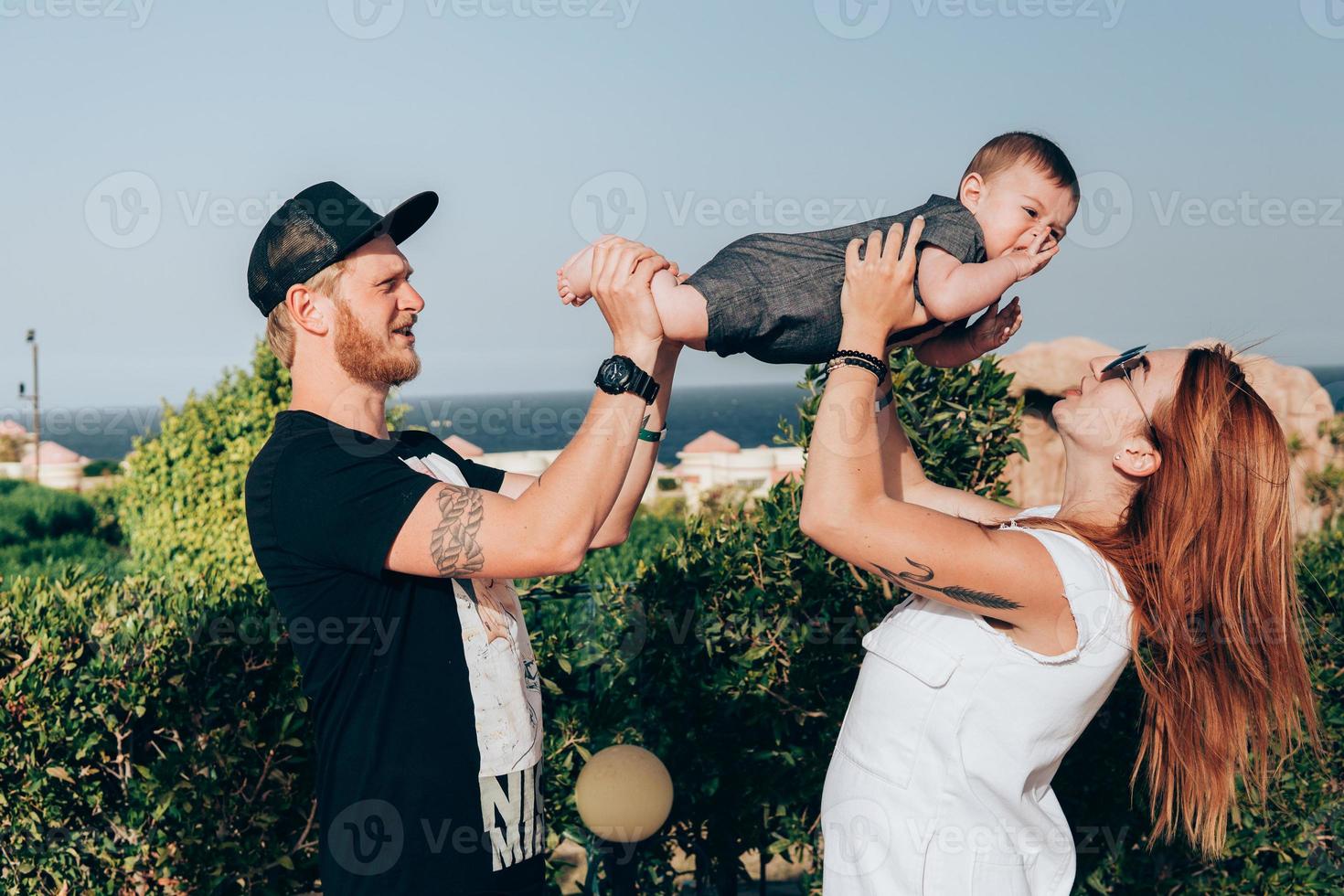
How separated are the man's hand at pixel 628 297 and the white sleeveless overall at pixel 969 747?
973 mm

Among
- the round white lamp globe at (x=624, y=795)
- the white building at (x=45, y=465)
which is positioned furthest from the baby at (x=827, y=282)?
the white building at (x=45, y=465)

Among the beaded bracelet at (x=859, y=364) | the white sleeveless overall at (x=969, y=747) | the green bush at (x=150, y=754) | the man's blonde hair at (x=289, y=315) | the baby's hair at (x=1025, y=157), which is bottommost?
the green bush at (x=150, y=754)

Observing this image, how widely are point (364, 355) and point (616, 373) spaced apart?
686 mm

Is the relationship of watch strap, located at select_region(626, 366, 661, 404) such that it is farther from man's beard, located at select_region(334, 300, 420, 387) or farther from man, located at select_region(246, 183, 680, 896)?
man's beard, located at select_region(334, 300, 420, 387)

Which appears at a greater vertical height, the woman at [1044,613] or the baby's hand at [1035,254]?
the baby's hand at [1035,254]

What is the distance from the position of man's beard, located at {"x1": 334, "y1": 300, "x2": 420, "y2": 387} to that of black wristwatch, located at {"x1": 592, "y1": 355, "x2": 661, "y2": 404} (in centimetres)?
57

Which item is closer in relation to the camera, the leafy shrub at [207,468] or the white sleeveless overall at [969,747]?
the white sleeveless overall at [969,747]

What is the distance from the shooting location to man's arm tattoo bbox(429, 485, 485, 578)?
7.26ft

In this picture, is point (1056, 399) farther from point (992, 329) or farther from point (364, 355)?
point (364, 355)

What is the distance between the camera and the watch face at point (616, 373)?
7.66 feet

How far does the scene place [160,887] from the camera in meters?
3.58

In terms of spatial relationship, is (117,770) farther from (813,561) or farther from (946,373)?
(946,373)

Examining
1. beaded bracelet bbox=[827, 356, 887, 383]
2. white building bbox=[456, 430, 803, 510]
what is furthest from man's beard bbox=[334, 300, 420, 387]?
white building bbox=[456, 430, 803, 510]

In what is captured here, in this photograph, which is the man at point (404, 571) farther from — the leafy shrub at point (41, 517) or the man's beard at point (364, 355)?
the leafy shrub at point (41, 517)
